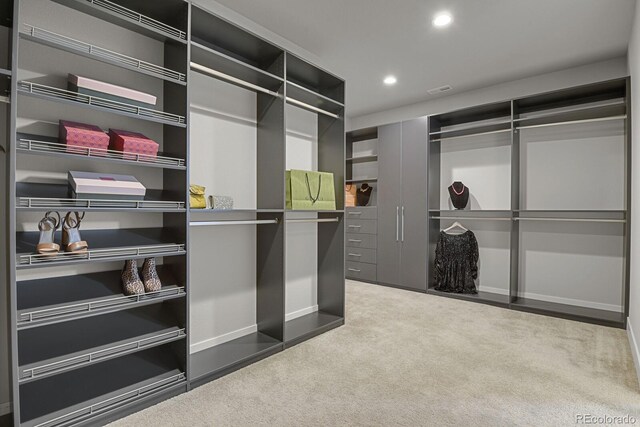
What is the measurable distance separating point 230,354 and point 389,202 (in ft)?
10.5

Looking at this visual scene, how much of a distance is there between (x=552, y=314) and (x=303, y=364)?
2883mm

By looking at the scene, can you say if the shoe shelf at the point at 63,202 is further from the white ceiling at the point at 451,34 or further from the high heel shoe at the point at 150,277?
the white ceiling at the point at 451,34

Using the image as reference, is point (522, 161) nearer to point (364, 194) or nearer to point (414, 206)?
point (414, 206)

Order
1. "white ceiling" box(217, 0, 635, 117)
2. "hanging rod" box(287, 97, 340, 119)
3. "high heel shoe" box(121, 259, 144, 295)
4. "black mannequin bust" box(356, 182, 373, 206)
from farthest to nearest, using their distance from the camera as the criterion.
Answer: "black mannequin bust" box(356, 182, 373, 206)
"hanging rod" box(287, 97, 340, 119)
"white ceiling" box(217, 0, 635, 117)
"high heel shoe" box(121, 259, 144, 295)

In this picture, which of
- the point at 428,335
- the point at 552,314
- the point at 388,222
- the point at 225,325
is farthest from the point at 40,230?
the point at 552,314

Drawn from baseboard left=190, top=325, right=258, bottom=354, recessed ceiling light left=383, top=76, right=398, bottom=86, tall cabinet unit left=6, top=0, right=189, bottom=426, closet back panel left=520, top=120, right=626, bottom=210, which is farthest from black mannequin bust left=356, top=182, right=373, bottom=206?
tall cabinet unit left=6, top=0, right=189, bottom=426

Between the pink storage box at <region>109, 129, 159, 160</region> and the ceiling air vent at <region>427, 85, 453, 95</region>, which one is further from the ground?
the ceiling air vent at <region>427, 85, 453, 95</region>

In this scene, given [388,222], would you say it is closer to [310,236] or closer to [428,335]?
[310,236]

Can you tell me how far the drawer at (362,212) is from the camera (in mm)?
5126

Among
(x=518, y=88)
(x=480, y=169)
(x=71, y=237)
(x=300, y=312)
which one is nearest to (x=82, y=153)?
(x=71, y=237)

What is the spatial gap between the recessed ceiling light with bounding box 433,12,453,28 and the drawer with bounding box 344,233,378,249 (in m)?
2.94

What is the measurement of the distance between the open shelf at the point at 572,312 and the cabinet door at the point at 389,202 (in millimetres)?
1581

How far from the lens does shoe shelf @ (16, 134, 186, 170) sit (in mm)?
1555

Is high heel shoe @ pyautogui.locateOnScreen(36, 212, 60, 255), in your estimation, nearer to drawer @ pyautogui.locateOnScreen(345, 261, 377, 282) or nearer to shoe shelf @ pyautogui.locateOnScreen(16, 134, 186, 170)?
shoe shelf @ pyautogui.locateOnScreen(16, 134, 186, 170)
